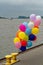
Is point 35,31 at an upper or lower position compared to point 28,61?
upper

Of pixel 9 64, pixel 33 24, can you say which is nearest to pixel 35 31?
pixel 33 24

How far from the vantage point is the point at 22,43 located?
13.0 m

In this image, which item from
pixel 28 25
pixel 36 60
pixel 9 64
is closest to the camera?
pixel 9 64

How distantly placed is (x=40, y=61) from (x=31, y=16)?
277cm

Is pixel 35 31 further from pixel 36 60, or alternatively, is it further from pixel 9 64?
pixel 9 64

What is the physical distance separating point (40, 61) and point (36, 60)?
30 cm

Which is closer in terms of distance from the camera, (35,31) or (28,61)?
(28,61)

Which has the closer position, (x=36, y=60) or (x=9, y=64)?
(x=9, y=64)

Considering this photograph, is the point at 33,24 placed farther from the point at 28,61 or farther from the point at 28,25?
the point at 28,61

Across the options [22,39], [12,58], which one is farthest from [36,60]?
[22,39]

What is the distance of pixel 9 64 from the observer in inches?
412

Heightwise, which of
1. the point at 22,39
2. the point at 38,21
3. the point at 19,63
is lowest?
the point at 19,63

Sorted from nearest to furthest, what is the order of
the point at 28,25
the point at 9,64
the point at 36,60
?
the point at 9,64, the point at 36,60, the point at 28,25

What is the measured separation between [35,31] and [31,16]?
734 millimetres
